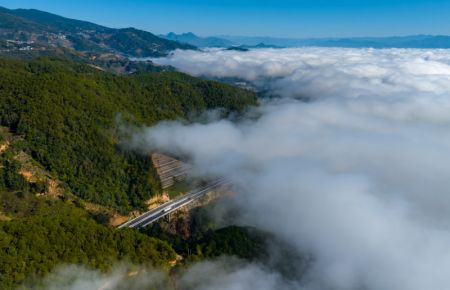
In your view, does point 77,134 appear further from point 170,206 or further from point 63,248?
point 63,248

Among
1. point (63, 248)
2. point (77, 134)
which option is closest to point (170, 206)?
point (77, 134)

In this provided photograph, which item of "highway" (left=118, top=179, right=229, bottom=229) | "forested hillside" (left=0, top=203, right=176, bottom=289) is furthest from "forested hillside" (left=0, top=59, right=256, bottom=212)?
"forested hillside" (left=0, top=203, right=176, bottom=289)

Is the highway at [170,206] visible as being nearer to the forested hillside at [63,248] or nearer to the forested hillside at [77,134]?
the forested hillside at [77,134]

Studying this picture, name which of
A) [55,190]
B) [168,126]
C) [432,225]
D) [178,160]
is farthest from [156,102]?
[432,225]

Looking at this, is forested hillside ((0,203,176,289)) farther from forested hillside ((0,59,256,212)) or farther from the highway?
forested hillside ((0,59,256,212))

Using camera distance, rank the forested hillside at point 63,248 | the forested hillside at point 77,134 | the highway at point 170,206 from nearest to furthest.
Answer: the forested hillside at point 63,248, the highway at point 170,206, the forested hillside at point 77,134

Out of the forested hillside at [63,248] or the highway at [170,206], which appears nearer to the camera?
the forested hillside at [63,248]

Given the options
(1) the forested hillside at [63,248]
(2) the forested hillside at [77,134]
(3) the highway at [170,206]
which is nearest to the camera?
(1) the forested hillside at [63,248]

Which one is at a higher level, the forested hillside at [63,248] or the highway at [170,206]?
the forested hillside at [63,248]

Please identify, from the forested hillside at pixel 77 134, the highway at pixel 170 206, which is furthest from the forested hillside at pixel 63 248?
the forested hillside at pixel 77 134

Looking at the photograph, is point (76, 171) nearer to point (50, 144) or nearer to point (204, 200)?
point (50, 144)
